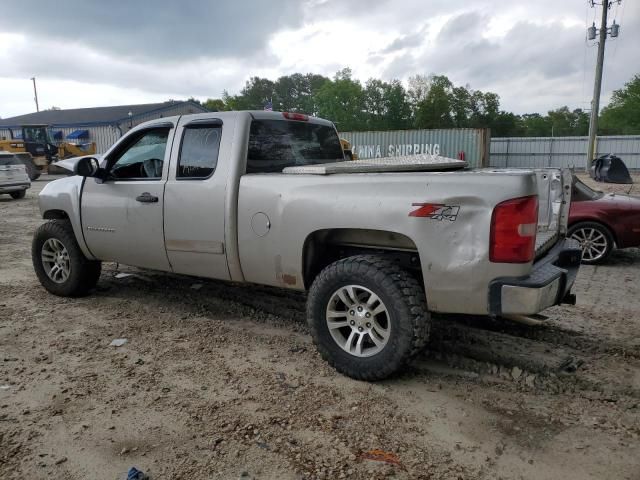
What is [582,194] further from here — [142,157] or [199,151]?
[142,157]

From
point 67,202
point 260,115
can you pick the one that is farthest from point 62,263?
point 260,115

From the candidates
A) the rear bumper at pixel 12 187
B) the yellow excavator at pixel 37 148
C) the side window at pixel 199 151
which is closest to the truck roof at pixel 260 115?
the side window at pixel 199 151

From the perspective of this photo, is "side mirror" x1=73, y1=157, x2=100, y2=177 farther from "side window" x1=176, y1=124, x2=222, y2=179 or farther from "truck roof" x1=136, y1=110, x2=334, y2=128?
"side window" x1=176, y1=124, x2=222, y2=179

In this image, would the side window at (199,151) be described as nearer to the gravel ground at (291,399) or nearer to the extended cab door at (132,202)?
the extended cab door at (132,202)

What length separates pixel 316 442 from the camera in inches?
110

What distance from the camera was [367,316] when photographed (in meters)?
3.45

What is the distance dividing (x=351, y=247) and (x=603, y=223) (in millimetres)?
4804

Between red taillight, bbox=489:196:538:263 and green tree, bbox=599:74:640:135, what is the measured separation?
6228cm

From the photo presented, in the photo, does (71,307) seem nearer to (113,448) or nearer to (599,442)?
(113,448)

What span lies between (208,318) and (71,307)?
152 cm

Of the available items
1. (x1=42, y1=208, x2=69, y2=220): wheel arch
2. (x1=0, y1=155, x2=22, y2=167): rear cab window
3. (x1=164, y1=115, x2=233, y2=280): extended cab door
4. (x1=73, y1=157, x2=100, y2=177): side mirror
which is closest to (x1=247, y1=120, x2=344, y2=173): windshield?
(x1=164, y1=115, x2=233, y2=280): extended cab door

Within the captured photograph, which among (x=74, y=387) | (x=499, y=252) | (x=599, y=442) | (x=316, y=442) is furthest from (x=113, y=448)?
(x=599, y=442)

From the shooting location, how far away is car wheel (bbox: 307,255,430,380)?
10.6ft

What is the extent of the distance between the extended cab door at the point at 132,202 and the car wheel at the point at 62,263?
1.05 feet
